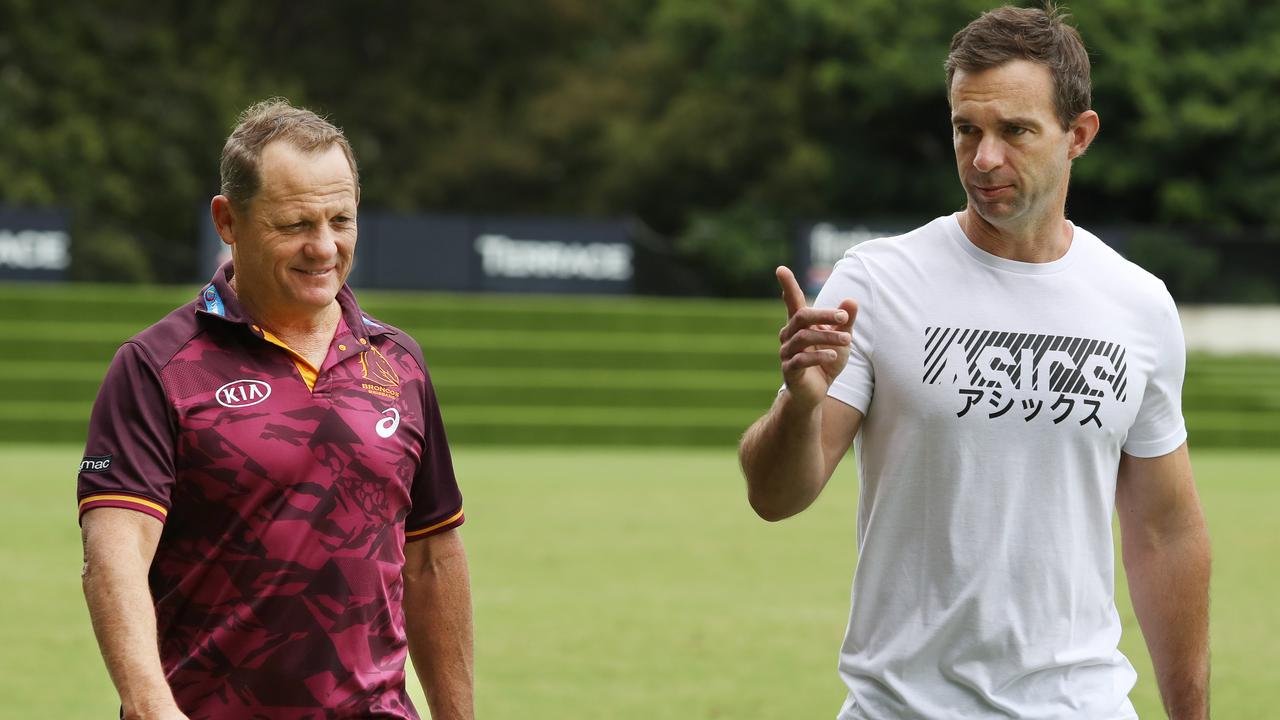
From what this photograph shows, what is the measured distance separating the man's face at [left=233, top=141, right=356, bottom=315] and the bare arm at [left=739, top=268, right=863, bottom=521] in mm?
852

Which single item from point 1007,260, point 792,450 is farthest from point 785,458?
point 1007,260

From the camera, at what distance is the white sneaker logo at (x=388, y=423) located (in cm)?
351

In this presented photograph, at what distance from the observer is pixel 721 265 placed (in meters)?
41.0

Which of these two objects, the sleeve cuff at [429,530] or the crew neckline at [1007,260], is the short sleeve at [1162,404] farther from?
the sleeve cuff at [429,530]

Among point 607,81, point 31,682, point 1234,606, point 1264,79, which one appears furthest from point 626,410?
point 607,81

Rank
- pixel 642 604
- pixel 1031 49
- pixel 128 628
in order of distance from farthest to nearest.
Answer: pixel 642 604, pixel 1031 49, pixel 128 628

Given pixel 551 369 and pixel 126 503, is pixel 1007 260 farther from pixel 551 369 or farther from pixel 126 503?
pixel 551 369

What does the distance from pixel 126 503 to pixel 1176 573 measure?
2121 millimetres

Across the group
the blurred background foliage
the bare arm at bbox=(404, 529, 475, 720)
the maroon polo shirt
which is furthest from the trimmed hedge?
the maroon polo shirt

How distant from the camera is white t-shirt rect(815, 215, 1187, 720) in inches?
141

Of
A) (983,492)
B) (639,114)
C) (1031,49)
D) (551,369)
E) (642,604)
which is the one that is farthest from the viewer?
(639,114)

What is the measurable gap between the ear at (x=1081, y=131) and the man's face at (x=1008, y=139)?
75mm

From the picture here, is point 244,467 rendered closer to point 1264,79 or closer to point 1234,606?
point 1234,606

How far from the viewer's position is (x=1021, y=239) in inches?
148
